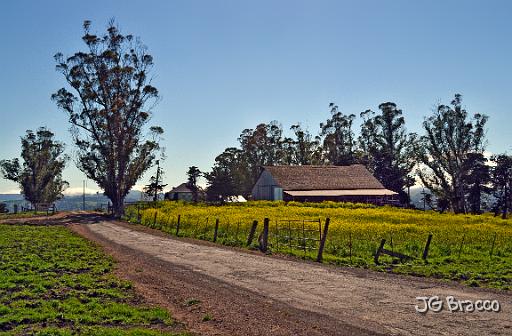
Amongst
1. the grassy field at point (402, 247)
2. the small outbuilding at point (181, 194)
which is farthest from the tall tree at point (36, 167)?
the grassy field at point (402, 247)

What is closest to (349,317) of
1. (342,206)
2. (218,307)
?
(218,307)

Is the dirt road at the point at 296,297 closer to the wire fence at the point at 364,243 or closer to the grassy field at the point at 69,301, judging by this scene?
the grassy field at the point at 69,301

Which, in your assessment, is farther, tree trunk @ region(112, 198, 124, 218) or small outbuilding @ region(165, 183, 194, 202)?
small outbuilding @ region(165, 183, 194, 202)

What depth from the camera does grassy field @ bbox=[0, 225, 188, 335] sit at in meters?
10.6

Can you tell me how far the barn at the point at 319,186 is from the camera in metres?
71.4

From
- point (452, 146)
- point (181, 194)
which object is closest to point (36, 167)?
point (181, 194)

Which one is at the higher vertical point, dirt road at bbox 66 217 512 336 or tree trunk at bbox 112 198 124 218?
tree trunk at bbox 112 198 124 218

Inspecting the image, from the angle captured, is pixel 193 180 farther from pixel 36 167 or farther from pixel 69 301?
pixel 69 301

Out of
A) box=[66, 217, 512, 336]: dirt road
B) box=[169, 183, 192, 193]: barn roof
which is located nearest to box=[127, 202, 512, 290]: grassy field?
box=[66, 217, 512, 336]: dirt road

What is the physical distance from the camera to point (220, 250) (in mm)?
25234

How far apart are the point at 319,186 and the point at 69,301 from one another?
63.3 meters

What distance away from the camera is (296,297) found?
1388 cm

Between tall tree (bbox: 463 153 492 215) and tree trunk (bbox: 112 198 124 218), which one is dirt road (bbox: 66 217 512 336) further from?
tall tree (bbox: 463 153 492 215)

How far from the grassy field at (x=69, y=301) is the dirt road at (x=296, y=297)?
820mm
